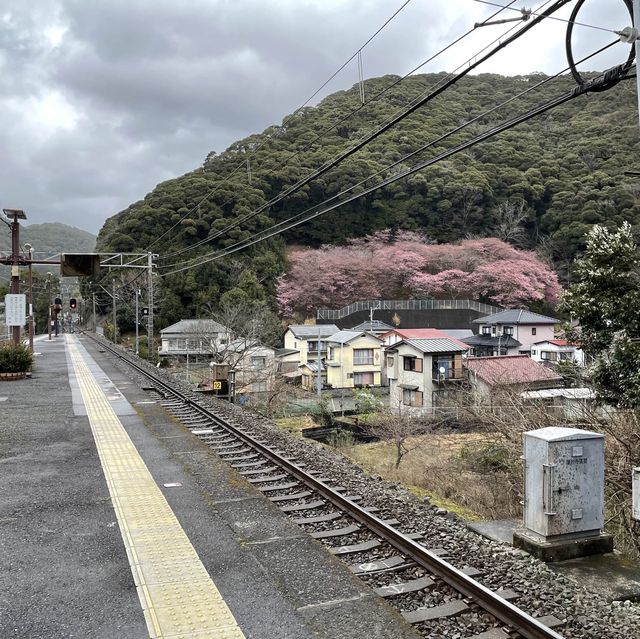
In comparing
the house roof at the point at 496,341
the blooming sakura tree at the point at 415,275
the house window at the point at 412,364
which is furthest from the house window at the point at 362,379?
the blooming sakura tree at the point at 415,275

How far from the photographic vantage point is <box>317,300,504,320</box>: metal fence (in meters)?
48.8

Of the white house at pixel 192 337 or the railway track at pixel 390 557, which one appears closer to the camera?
the railway track at pixel 390 557

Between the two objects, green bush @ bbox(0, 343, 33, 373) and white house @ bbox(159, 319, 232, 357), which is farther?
white house @ bbox(159, 319, 232, 357)

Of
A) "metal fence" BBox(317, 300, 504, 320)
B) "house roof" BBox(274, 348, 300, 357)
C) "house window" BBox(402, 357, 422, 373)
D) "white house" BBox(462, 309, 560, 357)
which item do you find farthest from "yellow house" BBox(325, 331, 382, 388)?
"metal fence" BBox(317, 300, 504, 320)

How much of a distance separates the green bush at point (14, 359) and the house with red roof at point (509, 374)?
61.5 ft

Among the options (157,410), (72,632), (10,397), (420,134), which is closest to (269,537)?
(72,632)

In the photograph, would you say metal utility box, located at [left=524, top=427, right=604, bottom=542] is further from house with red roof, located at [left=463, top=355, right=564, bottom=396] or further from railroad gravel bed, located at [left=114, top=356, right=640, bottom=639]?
house with red roof, located at [left=463, top=355, right=564, bottom=396]

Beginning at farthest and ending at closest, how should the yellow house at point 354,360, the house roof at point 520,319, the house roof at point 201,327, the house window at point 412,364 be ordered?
the house roof at point 520,319 < the house roof at point 201,327 < the yellow house at point 354,360 < the house window at point 412,364

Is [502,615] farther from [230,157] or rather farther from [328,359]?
[230,157]

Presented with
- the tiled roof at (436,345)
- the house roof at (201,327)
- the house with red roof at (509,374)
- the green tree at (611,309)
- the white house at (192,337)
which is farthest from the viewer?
the house roof at (201,327)

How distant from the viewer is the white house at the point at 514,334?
3812 centimetres

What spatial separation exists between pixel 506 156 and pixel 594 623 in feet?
207

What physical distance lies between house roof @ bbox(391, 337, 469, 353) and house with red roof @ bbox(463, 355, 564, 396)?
3.65 feet

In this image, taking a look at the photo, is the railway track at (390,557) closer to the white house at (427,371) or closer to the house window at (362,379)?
the white house at (427,371)
